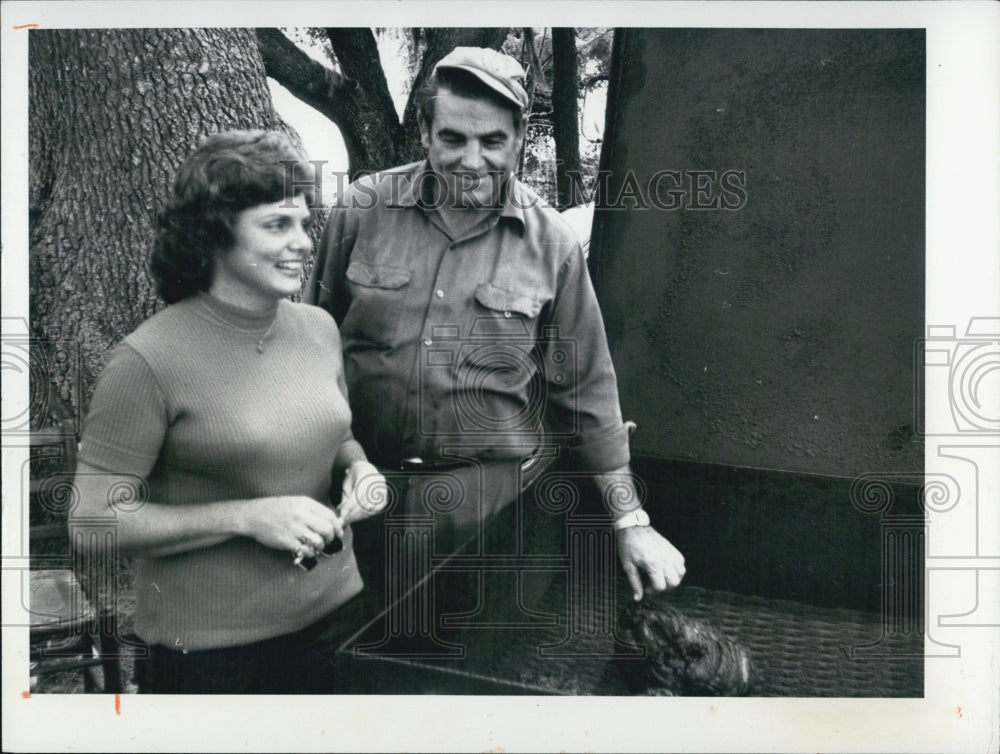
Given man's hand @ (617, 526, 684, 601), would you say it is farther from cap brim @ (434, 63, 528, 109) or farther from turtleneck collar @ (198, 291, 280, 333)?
Result: cap brim @ (434, 63, 528, 109)

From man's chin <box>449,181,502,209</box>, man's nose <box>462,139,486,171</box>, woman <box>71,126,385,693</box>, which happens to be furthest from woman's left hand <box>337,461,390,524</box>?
man's nose <box>462,139,486,171</box>

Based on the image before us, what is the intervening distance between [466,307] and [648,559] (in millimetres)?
1067

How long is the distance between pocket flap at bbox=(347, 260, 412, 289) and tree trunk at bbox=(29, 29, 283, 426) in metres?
0.56

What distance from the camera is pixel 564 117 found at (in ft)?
9.64

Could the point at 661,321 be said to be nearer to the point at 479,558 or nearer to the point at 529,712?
the point at 479,558

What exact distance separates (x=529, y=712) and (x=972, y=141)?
2458 mm

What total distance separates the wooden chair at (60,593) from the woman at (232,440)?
0.13 metres

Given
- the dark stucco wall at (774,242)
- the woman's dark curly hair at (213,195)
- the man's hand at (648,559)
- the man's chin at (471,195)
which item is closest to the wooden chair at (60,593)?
the woman's dark curly hair at (213,195)

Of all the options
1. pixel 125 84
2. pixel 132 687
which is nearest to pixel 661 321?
pixel 125 84

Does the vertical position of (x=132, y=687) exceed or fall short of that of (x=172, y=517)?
it falls short

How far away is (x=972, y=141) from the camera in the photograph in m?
2.93

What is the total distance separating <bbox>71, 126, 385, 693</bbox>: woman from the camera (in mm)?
2629

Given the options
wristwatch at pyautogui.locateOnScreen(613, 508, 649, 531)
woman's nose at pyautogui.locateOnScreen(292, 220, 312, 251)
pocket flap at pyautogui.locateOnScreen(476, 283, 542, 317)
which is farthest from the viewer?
wristwatch at pyautogui.locateOnScreen(613, 508, 649, 531)

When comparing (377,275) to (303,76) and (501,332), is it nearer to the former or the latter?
(501,332)
